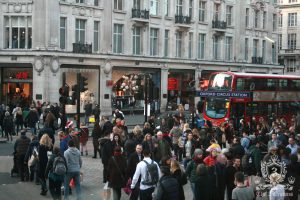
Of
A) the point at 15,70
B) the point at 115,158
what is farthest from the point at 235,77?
the point at 115,158

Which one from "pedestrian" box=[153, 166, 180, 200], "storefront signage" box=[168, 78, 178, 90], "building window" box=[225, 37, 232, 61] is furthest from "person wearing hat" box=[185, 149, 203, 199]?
"building window" box=[225, 37, 232, 61]

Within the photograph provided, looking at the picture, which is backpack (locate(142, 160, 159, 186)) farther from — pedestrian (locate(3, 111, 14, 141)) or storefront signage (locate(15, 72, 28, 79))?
storefront signage (locate(15, 72, 28, 79))

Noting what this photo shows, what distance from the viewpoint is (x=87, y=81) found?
1726 inches

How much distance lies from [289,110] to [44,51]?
58.8 feet

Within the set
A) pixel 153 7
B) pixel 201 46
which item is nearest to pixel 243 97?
pixel 153 7

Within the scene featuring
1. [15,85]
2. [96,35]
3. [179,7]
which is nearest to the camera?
[15,85]

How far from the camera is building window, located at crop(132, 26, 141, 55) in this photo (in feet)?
154

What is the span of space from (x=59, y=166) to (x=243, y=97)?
1896cm

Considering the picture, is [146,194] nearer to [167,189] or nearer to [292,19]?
[167,189]

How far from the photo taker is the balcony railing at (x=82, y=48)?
137 feet

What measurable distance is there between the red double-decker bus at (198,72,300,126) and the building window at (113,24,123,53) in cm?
1366

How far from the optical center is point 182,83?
51844 millimetres

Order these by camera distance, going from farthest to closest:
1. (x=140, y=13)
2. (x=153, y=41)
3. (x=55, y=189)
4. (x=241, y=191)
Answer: (x=153, y=41) → (x=140, y=13) → (x=55, y=189) → (x=241, y=191)

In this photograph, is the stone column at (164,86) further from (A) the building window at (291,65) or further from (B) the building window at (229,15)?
(A) the building window at (291,65)
